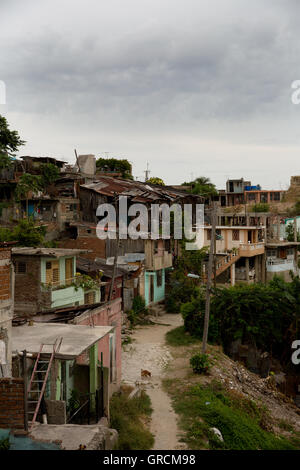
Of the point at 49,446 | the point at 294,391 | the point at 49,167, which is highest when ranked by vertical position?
the point at 49,167

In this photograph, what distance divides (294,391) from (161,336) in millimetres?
7315

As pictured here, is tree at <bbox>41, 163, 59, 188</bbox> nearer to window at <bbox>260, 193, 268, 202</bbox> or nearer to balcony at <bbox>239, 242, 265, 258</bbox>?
balcony at <bbox>239, 242, 265, 258</bbox>

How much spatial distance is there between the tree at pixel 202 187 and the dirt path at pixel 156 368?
2268 centimetres

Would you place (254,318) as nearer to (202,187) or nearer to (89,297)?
(89,297)

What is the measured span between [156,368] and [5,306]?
11.6m

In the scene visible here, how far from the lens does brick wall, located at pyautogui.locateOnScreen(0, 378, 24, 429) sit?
280 inches

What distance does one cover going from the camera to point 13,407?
7.13 meters

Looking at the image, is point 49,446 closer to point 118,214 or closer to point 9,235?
point 9,235

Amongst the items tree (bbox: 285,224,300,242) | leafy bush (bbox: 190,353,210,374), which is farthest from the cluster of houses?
leafy bush (bbox: 190,353,210,374)

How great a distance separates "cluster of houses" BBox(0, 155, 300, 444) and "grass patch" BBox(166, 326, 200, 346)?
3.20 meters

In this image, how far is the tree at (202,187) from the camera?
4942 cm

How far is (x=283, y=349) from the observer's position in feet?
75.1

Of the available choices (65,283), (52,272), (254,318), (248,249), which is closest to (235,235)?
(248,249)
